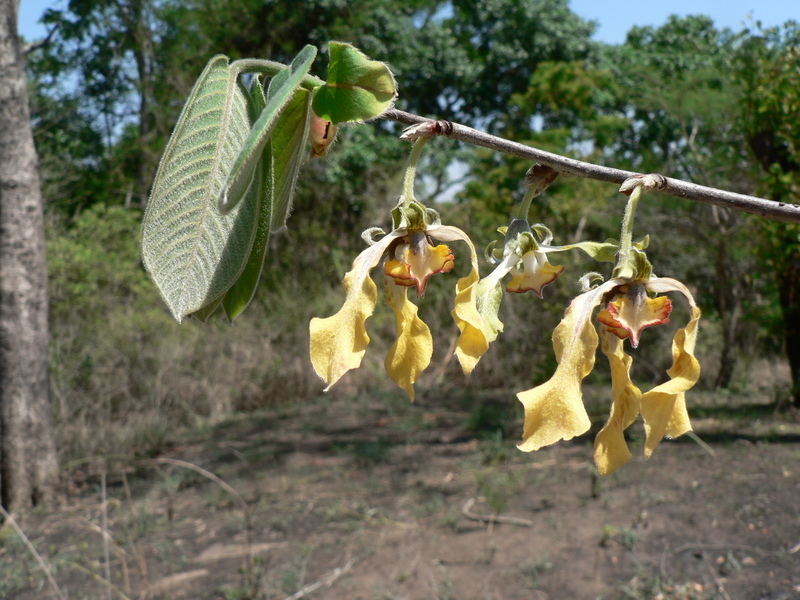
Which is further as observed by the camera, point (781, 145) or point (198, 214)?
point (781, 145)

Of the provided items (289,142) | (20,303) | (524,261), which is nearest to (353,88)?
(289,142)

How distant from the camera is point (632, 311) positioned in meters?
0.41

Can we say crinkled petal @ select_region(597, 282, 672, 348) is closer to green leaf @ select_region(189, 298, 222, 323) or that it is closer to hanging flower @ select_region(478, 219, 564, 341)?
hanging flower @ select_region(478, 219, 564, 341)

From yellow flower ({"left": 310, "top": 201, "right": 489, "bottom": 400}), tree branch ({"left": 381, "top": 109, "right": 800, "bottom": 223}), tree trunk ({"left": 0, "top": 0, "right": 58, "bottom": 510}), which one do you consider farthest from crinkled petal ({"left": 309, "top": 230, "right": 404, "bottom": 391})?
tree trunk ({"left": 0, "top": 0, "right": 58, "bottom": 510})

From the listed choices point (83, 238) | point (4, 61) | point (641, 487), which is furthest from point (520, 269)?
point (83, 238)

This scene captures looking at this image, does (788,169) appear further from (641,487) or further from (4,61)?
(4,61)

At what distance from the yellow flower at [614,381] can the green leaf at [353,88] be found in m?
0.16

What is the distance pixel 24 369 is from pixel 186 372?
7.25 feet

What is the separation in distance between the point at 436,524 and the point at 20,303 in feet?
7.26

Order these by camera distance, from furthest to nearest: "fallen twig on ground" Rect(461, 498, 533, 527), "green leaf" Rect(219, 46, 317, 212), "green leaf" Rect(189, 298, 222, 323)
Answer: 1. "fallen twig on ground" Rect(461, 498, 533, 527)
2. "green leaf" Rect(189, 298, 222, 323)
3. "green leaf" Rect(219, 46, 317, 212)

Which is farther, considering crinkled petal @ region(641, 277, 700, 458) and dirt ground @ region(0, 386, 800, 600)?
dirt ground @ region(0, 386, 800, 600)

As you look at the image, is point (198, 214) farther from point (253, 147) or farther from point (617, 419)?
point (617, 419)

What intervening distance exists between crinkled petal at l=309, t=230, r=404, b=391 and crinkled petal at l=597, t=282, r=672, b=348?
14cm

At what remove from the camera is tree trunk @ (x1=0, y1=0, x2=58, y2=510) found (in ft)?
10.3
